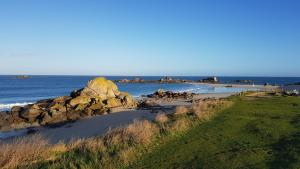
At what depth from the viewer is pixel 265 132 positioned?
16.7 metres

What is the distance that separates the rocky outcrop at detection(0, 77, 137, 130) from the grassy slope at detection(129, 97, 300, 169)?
16.2m

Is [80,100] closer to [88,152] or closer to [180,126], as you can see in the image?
[180,126]

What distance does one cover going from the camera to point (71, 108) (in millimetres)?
35438

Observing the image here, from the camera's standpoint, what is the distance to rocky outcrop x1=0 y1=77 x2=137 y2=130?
98.7ft

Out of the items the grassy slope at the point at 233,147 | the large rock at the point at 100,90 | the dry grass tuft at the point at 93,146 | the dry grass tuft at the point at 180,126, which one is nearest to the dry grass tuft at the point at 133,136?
the dry grass tuft at the point at 93,146

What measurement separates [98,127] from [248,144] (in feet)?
47.1

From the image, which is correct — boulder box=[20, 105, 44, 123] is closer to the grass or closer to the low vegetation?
the grass

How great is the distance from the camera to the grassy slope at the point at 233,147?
37.0ft

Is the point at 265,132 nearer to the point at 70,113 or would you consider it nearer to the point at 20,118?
the point at 70,113

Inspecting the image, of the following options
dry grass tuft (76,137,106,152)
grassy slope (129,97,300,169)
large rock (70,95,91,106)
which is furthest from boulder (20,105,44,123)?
dry grass tuft (76,137,106,152)

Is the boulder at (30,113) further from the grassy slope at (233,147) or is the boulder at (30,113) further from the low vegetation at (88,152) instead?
the grassy slope at (233,147)

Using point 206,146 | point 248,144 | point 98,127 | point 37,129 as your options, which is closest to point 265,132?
point 248,144

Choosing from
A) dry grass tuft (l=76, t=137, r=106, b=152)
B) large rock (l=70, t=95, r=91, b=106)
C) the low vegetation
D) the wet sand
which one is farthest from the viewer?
large rock (l=70, t=95, r=91, b=106)

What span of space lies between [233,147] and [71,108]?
24.7 m
